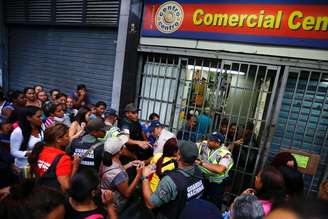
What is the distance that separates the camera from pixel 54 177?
91.4 inches

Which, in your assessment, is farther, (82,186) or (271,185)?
(271,185)

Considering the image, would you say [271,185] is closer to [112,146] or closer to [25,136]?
[112,146]

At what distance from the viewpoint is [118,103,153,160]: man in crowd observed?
3.96 metres

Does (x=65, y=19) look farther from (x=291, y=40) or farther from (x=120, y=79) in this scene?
(x=291, y=40)

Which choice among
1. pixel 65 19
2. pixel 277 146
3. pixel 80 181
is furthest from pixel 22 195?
Answer: pixel 65 19

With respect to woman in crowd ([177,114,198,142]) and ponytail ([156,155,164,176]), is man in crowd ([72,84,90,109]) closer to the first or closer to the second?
woman in crowd ([177,114,198,142])

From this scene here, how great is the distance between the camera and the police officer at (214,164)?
10.9 ft

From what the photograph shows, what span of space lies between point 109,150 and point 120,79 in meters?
3.57

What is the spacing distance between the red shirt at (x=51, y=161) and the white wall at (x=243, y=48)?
3648 millimetres

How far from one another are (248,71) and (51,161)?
3.80 metres

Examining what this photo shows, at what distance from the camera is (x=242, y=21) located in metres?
4.52

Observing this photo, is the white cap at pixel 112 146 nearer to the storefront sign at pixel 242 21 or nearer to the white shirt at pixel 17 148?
the white shirt at pixel 17 148

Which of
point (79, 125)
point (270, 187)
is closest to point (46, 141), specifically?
point (79, 125)

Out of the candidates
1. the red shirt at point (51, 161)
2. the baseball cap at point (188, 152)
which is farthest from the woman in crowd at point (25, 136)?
the baseball cap at point (188, 152)
